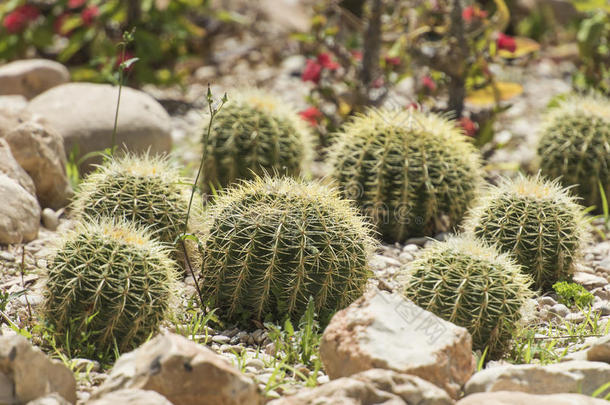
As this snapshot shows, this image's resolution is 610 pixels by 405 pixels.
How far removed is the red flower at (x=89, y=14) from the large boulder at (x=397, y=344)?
5554 mm

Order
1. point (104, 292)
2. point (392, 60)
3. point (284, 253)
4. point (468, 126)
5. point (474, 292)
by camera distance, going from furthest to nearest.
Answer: point (392, 60), point (468, 126), point (284, 253), point (474, 292), point (104, 292)

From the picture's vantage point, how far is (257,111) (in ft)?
16.3

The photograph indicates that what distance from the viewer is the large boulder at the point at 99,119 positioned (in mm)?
5305

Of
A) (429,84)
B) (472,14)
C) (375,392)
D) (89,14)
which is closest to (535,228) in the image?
(375,392)

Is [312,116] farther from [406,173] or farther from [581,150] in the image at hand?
[581,150]

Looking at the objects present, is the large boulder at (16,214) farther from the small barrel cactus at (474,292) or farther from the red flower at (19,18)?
the red flower at (19,18)

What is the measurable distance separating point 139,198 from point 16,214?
33.1 inches

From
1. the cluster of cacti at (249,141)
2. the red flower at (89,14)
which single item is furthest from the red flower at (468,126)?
the red flower at (89,14)

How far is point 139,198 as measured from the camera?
3.84 meters

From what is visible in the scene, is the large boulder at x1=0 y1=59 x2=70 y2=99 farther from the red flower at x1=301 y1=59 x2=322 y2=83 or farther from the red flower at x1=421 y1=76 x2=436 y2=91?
the red flower at x1=421 y1=76 x2=436 y2=91

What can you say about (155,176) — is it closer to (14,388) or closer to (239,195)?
(239,195)

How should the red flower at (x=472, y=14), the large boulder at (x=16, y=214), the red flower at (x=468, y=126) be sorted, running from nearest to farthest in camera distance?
the large boulder at (x=16, y=214) < the red flower at (x=468, y=126) < the red flower at (x=472, y=14)

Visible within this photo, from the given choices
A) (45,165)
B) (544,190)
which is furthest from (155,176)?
(544,190)

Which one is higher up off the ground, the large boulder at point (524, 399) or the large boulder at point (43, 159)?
the large boulder at point (524, 399)
